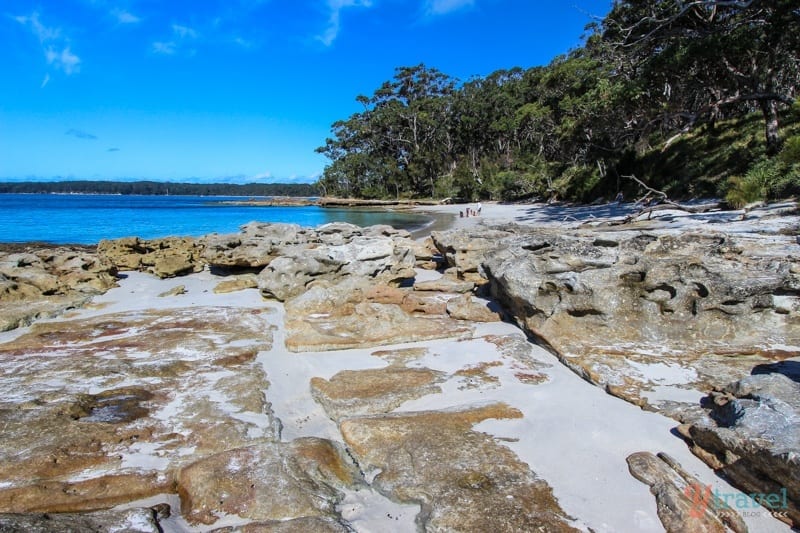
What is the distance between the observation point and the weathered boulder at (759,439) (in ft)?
8.96

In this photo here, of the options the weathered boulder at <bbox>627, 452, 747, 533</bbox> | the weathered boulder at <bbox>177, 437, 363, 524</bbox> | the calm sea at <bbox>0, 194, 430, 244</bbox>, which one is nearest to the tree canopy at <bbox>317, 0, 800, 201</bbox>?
the calm sea at <bbox>0, 194, 430, 244</bbox>

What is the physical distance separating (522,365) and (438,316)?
82.4 inches

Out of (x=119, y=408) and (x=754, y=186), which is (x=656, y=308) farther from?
(x=754, y=186)

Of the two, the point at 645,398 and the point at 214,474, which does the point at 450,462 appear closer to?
the point at 214,474

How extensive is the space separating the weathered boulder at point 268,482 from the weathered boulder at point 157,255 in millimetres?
9934

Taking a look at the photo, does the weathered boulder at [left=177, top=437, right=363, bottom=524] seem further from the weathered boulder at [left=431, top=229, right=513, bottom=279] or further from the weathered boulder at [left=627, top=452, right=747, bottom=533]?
the weathered boulder at [left=431, top=229, right=513, bottom=279]

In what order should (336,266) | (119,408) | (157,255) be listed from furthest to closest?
(157,255) < (336,266) < (119,408)

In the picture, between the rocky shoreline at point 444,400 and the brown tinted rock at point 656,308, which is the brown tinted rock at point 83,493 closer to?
the rocky shoreline at point 444,400

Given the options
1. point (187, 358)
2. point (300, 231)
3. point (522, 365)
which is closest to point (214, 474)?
point (187, 358)

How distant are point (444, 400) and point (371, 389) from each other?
2.36 feet

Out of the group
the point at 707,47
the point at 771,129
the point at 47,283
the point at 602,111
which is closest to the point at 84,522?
the point at 47,283

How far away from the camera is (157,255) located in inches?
523

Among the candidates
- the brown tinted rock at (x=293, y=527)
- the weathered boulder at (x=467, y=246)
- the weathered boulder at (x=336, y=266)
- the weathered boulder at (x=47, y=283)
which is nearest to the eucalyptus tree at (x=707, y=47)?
the weathered boulder at (x=467, y=246)

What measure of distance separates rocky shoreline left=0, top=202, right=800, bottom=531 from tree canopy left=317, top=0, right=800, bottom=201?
1000 centimetres
